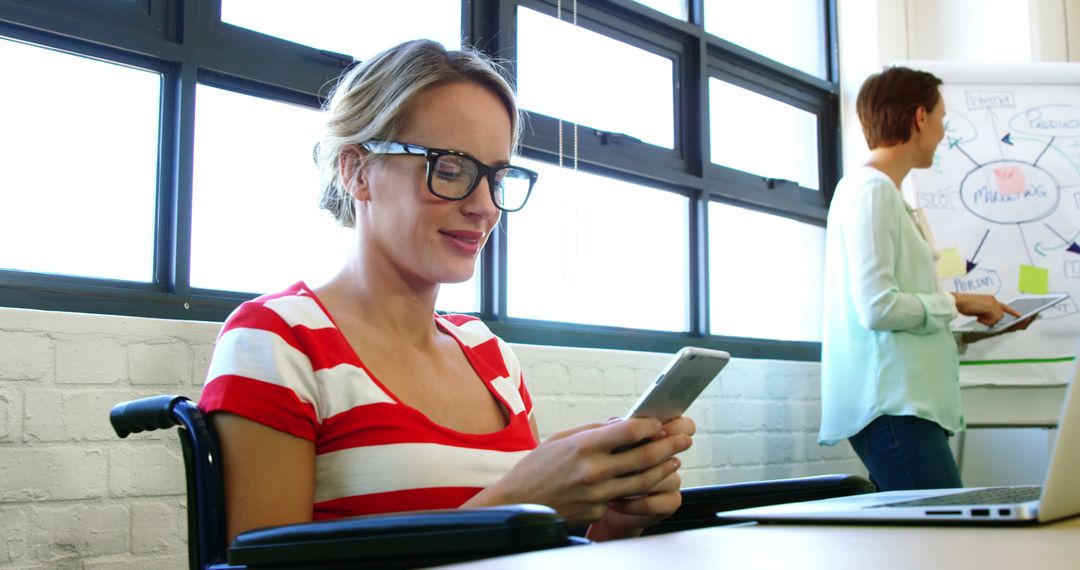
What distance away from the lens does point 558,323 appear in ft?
8.93

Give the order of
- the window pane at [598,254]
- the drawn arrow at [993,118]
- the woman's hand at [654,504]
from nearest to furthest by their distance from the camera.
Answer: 1. the woman's hand at [654,504]
2. the window pane at [598,254]
3. the drawn arrow at [993,118]

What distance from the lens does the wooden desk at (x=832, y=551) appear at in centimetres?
54

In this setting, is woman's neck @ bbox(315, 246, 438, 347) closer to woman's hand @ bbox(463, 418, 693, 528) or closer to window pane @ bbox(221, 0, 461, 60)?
woman's hand @ bbox(463, 418, 693, 528)

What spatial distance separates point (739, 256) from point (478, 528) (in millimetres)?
2954

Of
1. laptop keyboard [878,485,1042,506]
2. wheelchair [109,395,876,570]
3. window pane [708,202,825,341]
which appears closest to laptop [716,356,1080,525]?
laptop keyboard [878,485,1042,506]

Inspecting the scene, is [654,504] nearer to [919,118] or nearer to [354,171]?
[354,171]

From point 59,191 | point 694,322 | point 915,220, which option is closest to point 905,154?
point 915,220

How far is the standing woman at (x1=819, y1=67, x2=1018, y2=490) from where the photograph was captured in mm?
2268

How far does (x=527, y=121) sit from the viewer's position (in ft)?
8.59

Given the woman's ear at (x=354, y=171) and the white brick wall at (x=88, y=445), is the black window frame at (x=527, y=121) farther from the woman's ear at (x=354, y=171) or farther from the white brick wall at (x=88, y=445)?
the woman's ear at (x=354, y=171)

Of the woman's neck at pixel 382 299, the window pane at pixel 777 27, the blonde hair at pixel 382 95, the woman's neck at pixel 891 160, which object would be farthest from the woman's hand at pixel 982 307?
the woman's neck at pixel 382 299

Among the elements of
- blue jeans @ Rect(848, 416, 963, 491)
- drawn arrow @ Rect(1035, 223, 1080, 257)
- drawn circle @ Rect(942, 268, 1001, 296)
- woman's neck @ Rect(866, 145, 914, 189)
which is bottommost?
blue jeans @ Rect(848, 416, 963, 491)

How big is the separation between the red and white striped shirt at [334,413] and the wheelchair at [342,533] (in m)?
0.07

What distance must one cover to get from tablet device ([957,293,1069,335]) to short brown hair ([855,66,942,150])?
0.70 meters
